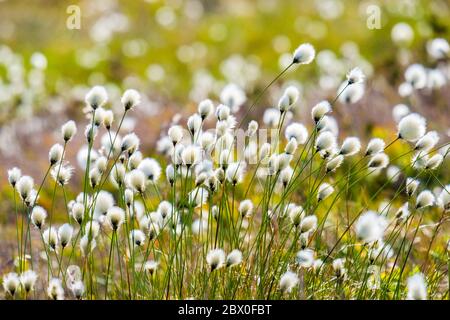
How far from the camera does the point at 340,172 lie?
16.1 ft

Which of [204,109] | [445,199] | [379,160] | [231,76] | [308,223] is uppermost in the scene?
[231,76]

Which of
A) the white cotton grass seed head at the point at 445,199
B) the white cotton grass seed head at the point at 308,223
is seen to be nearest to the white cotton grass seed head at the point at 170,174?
the white cotton grass seed head at the point at 308,223

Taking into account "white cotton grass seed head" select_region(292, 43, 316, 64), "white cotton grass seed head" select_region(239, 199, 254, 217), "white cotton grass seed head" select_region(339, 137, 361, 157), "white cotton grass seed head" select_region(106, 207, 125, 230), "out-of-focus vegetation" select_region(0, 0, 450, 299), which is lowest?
"white cotton grass seed head" select_region(106, 207, 125, 230)

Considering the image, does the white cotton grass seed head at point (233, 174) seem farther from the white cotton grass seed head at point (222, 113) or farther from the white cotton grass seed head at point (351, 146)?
the white cotton grass seed head at point (351, 146)

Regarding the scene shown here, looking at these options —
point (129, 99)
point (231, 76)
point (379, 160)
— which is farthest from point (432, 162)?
point (231, 76)

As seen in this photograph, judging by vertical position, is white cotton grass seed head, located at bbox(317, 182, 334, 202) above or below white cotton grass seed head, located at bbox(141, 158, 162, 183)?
below

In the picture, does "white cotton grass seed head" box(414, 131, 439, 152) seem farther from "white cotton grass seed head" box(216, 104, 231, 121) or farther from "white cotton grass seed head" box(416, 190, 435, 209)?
"white cotton grass seed head" box(216, 104, 231, 121)

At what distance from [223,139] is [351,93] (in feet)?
2.39

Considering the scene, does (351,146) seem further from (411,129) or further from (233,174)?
(233,174)

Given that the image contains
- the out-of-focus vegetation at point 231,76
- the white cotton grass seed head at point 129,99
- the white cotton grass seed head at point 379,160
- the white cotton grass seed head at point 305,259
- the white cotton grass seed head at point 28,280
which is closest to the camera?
the white cotton grass seed head at point 28,280

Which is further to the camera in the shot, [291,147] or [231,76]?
[231,76]

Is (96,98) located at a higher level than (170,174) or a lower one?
higher

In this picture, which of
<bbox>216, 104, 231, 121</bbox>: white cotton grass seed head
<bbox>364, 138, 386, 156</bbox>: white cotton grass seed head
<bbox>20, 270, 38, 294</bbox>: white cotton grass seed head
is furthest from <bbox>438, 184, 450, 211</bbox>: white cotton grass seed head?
<bbox>20, 270, 38, 294</bbox>: white cotton grass seed head

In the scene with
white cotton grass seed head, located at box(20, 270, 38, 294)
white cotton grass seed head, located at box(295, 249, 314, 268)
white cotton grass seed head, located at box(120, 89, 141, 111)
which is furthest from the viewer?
white cotton grass seed head, located at box(120, 89, 141, 111)
